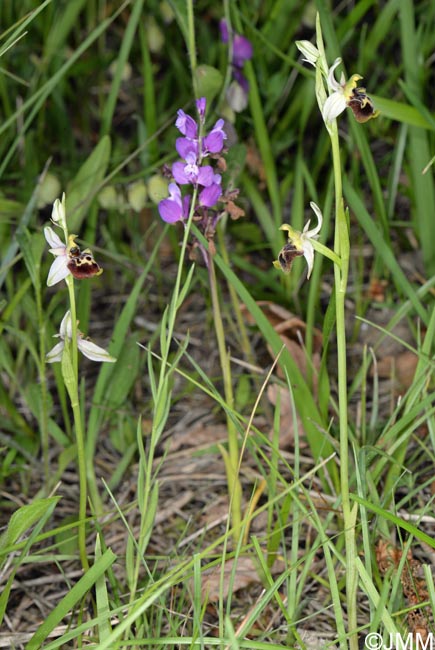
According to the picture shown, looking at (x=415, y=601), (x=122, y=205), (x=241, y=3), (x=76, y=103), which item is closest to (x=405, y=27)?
(x=241, y=3)

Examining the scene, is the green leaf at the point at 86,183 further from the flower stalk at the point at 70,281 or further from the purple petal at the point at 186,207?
the flower stalk at the point at 70,281

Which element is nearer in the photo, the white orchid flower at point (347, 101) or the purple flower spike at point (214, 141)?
the white orchid flower at point (347, 101)

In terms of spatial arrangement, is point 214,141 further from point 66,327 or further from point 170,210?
point 66,327

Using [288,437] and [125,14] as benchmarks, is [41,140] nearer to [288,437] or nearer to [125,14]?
[125,14]

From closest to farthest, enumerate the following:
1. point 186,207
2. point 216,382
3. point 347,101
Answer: point 347,101
point 186,207
point 216,382

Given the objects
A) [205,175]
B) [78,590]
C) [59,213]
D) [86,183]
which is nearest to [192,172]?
[205,175]

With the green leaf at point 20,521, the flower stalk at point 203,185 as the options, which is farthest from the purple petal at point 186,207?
the green leaf at point 20,521
